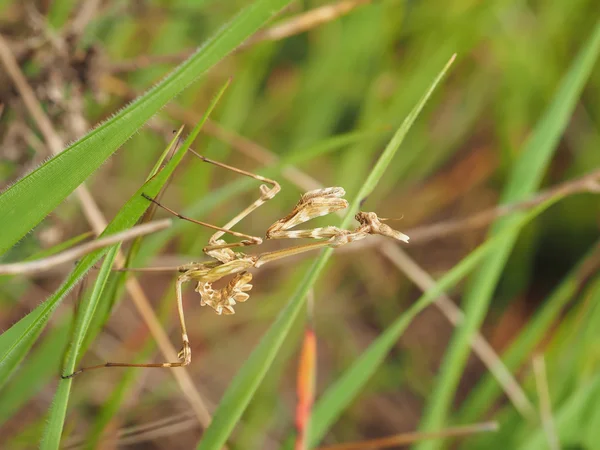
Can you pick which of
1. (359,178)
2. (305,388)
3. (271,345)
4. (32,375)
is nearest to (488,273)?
(305,388)

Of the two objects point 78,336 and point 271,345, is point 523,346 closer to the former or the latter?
point 271,345

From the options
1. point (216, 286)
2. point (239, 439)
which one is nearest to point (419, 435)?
point (239, 439)

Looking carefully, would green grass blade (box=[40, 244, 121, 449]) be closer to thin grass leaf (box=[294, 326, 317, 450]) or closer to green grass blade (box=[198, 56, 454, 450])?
green grass blade (box=[198, 56, 454, 450])

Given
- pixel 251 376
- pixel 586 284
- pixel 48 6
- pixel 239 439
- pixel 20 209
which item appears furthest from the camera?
pixel 586 284

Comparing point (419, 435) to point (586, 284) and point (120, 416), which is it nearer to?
point (120, 416)

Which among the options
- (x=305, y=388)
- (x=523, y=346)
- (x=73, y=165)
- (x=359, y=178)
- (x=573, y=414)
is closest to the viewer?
(x=73, y=165)

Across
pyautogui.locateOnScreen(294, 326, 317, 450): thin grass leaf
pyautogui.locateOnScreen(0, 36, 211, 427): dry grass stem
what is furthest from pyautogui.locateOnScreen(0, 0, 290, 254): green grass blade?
pyautogui.locateOnScreen(294, 326, 317, 450): thin grass leaf
